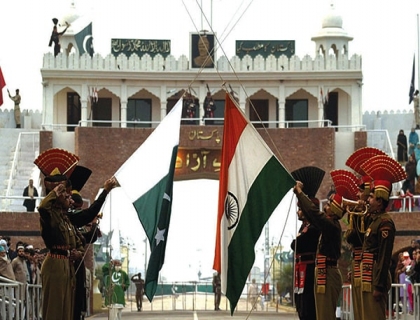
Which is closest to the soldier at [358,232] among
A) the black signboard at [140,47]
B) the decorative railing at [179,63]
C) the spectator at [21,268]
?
the spectator at [21,268]

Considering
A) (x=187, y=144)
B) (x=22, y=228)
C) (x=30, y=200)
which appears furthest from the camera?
(x=187, y=144)

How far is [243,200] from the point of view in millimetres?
21297

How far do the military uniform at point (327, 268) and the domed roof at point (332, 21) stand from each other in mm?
37809

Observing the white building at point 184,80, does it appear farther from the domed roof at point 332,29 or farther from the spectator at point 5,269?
the spectator at point 5,269

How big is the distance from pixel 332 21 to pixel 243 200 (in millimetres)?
36295

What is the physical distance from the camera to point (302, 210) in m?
18.8

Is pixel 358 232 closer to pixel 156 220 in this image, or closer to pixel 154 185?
pixel 156 220

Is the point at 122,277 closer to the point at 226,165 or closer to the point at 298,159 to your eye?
the point at 298,159

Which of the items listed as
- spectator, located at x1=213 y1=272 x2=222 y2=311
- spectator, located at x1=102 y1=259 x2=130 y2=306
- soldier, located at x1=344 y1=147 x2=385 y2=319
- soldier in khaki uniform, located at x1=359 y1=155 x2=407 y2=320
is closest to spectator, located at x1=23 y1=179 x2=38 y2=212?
spectator, located at x1=102 y1=259 x2=130 y2=306

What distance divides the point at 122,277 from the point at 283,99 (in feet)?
42.8

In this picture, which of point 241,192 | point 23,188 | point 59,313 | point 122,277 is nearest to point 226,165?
point 241,192

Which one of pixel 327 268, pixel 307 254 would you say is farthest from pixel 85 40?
pixel 327 268

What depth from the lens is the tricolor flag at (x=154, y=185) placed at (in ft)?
66.1

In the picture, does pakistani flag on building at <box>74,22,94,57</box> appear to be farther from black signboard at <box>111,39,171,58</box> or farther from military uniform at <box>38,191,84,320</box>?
military uniform at <box>38,191,84,320</box>
